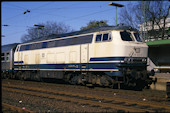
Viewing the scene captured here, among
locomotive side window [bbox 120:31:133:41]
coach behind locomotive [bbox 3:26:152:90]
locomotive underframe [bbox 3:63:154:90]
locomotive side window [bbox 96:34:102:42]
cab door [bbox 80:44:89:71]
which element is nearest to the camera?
locomotive underframe [bbox 3:63:154:90]

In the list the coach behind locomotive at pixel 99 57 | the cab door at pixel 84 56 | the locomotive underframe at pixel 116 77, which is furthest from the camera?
the cab door at pixel 84 56

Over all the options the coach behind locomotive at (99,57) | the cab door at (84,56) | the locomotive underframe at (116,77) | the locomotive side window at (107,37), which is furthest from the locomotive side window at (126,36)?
the cab door at (84,56)

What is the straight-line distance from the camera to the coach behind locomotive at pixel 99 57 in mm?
12414

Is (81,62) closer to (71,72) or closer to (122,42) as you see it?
(71,72)

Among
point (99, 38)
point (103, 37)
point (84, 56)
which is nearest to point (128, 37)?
point (103, 37)

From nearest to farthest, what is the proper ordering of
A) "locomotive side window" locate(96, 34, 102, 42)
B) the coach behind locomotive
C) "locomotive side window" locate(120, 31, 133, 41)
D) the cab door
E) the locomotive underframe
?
the locomotive underframe → the coach behind locomotive → "locomotive side window" locate(120, 31, 133, 41) → "locomotive side window" locate(96, 34, 102, 42) → the cab door

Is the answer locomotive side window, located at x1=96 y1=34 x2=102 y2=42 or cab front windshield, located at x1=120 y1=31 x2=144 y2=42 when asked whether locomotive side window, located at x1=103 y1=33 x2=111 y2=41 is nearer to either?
locomotive side window, located at x1=96 y1=34 x2=102 y2=42

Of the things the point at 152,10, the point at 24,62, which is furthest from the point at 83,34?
the point at 152,10

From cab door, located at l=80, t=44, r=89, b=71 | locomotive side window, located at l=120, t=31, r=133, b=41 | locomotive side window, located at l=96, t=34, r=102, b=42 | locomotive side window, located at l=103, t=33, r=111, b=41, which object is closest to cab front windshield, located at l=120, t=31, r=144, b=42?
locomotive side window, located at l=120, t=31, r=133, b=41

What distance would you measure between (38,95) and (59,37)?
6220 millimetres

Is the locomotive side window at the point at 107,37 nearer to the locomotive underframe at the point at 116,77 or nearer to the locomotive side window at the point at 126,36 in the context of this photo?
the locomotive side window at the point at 126,36

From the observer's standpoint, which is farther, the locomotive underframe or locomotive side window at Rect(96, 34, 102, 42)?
locomotive side window at Rect(96, 34, 102, 42)

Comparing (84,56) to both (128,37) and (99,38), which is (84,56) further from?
(128,37)

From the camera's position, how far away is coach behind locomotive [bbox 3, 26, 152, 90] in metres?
12.4
